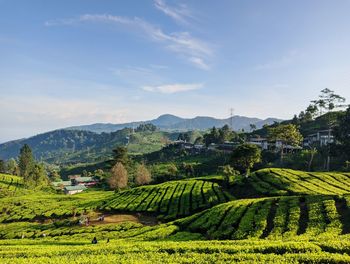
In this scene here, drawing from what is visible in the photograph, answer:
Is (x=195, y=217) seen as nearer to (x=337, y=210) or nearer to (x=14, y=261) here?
(x=337, y=210)

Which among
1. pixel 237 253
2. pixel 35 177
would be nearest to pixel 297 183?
pixel 237 253

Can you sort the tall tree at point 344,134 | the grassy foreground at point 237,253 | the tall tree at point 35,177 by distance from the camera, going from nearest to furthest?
the grassy foreground at point 237,253, the tall tree at point 344,134, the tall tree at point 35,177

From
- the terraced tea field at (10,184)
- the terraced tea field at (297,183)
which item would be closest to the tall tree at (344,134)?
the terraced tea field at (297,183)

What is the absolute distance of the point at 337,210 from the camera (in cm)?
2995

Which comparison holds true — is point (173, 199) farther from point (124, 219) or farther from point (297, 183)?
point (297, 183)

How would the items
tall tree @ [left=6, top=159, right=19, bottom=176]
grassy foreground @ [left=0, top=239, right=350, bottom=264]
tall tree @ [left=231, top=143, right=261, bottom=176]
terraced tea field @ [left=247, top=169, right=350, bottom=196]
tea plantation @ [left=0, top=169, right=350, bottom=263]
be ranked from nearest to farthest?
grassy foreground @ [left=0, top=239, right=350, bottom=264] < tea plantation @ [left=0, top=169, right=350, bottom=263] < terraced tea field @ [left=247, top=169, right=350, bottom=196] < tall tree @ [left=231, top=143, right=261, bottom=176] < tall tree @ [left=6, top=159, right=19, bottom=176]

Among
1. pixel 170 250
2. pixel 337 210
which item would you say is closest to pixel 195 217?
pixel 337 210

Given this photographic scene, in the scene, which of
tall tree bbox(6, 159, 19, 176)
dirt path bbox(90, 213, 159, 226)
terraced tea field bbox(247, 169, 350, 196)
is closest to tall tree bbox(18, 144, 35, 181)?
tall tree bbox(6, 159, 19, 176)

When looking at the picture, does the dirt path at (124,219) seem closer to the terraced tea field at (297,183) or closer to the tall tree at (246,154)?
the terraced tea field at (297,183)

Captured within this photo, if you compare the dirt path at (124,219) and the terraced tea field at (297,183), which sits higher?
the terraced tea field at (297,183)

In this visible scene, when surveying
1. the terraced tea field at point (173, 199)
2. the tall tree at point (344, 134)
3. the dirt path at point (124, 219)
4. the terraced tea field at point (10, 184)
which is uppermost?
the tall tree at point (344, 134)

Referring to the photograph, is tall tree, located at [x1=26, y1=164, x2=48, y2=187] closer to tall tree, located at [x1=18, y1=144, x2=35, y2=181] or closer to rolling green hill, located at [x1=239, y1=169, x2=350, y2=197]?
tall tree, located at [x1=18, y1=144, x2=35, y2=181]

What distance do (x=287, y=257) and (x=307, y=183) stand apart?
3830cm

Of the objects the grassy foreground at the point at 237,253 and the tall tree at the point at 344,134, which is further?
the tall tree at the point at 344,134
